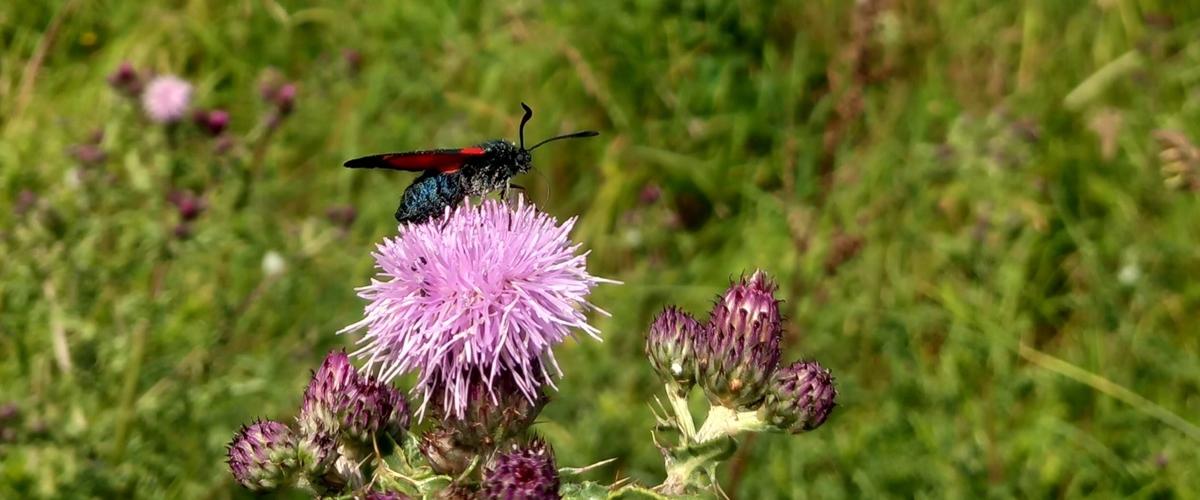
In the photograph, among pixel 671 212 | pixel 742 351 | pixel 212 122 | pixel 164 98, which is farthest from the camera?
pixel 671 212

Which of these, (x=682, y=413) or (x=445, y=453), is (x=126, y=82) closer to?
(x=445, y=453)

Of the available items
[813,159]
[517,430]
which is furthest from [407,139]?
[517,430]

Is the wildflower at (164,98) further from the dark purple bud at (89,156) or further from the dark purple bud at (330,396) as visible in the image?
the dark purple bud at (330,396)

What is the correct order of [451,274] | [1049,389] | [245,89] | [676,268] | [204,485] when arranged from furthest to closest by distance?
1. [245,89]
2. [676,268]
3. [1049,389]
4. [204,485]
5. [451,274]

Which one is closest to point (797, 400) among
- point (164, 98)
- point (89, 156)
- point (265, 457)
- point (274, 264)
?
point (265, 457)

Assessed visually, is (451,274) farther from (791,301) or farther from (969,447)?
(969,447)
